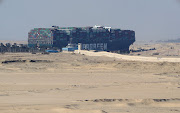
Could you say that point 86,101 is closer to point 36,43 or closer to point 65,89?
point 65,89

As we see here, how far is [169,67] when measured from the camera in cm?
4309

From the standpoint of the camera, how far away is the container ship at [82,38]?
401ft

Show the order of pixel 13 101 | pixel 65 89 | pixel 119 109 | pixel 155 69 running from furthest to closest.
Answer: pixel 155 69
pixel 65 89
pixel 13 101
pixel 119 109

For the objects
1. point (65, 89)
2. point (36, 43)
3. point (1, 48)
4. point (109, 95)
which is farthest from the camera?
point (36, 43)

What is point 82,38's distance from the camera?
5094 inches

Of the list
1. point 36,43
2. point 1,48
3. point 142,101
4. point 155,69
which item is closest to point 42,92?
point 142,101

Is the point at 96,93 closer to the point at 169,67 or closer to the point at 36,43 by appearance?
the point at 169,67

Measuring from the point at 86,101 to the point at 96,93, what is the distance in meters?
3.27

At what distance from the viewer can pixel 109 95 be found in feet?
67.5

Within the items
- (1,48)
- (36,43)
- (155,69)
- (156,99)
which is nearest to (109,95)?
(156,99)

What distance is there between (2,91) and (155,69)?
24.5 metres

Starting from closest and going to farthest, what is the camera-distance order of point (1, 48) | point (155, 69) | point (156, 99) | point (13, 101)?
point (13, 101) < point (156, 99) < point (155, 69) < point (1, 48)

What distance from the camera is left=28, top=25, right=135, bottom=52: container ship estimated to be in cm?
12219

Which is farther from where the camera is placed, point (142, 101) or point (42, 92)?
point (42, 92)
